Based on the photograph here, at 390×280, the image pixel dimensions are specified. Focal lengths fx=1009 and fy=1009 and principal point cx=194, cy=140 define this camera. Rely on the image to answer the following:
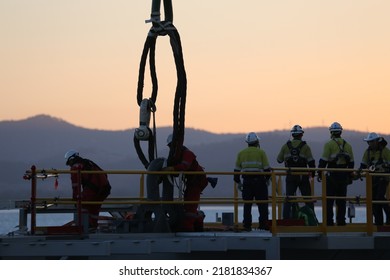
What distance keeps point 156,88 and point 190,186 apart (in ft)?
7.88

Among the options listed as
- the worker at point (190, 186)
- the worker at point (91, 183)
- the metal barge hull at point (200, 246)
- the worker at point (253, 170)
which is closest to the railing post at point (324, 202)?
the metal barge hull at point (200, 246)

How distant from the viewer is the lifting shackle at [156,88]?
1858 centimetres

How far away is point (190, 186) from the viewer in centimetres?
1844

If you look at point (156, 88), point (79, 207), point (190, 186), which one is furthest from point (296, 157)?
point (79, 207)

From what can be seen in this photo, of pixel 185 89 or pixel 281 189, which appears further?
pixel 281 189

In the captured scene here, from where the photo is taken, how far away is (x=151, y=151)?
19.4m

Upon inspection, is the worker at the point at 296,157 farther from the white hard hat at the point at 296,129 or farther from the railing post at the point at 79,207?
the railing post at the point at 79,207

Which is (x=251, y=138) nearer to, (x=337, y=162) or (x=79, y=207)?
(x=337, y=162)

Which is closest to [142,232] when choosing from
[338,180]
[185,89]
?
[185,89]

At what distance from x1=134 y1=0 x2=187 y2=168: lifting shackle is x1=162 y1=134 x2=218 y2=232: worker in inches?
8.0
